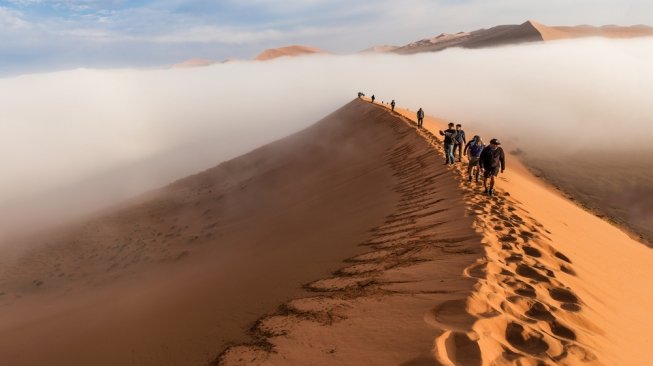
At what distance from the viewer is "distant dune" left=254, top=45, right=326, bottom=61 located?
17375cm

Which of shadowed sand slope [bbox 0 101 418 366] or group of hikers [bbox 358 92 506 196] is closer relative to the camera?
shadowed sand slope [bbox 0 101 418 366]

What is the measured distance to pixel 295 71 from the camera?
122750 mm

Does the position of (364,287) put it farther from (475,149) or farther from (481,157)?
Answer: (475,149)

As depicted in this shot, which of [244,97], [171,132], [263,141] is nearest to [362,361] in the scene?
[263,141]

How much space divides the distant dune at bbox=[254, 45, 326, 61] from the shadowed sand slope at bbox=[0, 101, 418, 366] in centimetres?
15617

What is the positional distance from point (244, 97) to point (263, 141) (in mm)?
53614

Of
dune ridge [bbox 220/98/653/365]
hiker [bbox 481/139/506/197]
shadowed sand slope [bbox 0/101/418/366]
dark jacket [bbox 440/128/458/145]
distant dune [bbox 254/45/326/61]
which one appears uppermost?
distant dune [bbox 254/45/326/61]

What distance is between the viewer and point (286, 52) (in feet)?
576

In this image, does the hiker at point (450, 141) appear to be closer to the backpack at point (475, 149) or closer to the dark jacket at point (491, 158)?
the backpack at point (475, 149)

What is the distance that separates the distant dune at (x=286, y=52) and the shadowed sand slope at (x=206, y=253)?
156173 millimetres

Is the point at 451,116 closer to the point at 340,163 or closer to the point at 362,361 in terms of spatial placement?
the point at 340,163

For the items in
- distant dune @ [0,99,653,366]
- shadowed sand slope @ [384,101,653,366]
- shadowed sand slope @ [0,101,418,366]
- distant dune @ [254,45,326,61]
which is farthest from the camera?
distant dune @ [254,45,326,61]

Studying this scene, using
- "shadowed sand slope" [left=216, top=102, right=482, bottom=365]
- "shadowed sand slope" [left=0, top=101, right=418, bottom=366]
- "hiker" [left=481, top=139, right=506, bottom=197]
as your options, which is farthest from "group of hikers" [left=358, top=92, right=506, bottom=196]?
"shadowed sand slope" [left=216, top=102, right=482, bottom=365]

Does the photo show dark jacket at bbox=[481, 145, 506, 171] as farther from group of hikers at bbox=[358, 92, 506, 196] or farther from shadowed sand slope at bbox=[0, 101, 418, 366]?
shadowed sand slope at bbox=[0, 101, 418, 366]
